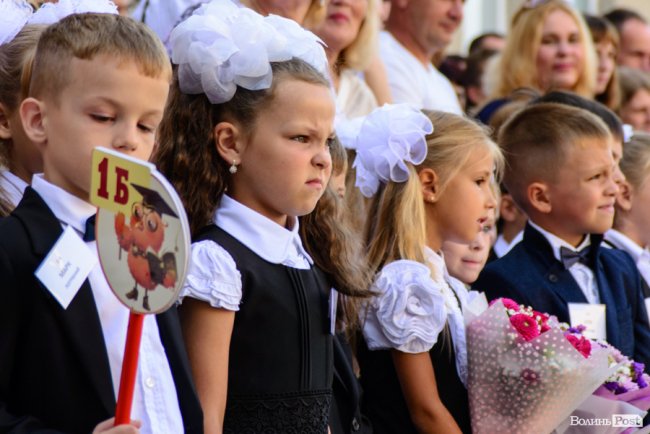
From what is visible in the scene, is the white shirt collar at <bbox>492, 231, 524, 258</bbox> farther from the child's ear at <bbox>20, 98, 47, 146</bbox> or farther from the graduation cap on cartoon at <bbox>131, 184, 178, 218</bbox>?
the graduation cap on cartoon at <bbox>131, 184, 178, 218</bbox>

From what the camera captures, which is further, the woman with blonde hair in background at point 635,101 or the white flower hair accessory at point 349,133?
the woman with blonde hair in background at point 635,101

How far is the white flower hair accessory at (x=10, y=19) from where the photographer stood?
3.00 metres

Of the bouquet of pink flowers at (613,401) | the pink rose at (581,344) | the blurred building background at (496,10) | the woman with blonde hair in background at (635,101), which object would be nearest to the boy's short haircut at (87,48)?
the pink rose at (581,344)

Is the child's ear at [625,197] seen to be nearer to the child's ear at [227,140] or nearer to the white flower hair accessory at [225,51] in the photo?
the white flower hair accessory at [225,51]

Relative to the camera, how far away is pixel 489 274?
175 inches

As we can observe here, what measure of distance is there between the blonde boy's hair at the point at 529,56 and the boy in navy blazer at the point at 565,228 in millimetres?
1490

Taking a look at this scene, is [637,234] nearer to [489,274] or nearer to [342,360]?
[489,274]

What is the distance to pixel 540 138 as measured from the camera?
488 cm

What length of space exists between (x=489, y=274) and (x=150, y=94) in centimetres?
213

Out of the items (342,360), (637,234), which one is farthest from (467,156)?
(637,234)

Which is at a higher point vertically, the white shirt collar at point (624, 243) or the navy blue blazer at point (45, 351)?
A: the navy blue blazer at point (45, 351)

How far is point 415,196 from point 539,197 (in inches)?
39.3

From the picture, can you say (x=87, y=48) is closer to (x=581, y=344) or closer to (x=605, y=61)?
(x=581, y=344)

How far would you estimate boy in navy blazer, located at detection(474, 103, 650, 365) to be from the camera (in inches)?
174
